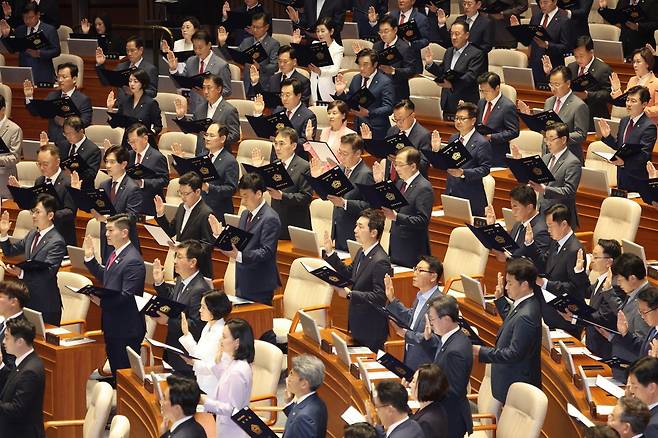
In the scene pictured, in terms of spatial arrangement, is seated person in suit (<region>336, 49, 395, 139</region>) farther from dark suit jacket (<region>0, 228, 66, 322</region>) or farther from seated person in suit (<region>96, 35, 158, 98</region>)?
dark suit jacket (<region>0, 228, 66, 322</region>)

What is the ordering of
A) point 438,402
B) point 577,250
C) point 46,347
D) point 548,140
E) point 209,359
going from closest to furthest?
point 438,402 < point 209,359 < point 577,250 < point 46,347 < point 548,140

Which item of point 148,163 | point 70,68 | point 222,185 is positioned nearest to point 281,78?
point 70,68

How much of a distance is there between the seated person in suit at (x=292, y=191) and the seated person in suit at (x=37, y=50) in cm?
428

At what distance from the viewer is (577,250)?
873 cm

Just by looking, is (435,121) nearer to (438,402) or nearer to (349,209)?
(349,209)

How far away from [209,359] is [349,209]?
287 cm

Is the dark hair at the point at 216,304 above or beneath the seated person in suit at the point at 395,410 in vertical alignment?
beneath

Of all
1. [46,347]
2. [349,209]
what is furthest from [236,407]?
[349,209]

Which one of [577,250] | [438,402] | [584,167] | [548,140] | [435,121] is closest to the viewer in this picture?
[438,402]

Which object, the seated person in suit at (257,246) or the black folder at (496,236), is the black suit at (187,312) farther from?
the black folder at (496,236)

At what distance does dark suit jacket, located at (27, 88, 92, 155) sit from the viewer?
12.5m

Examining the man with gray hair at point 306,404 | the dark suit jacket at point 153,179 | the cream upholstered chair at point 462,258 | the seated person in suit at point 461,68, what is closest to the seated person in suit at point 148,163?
the dark suit jacket at point 153,179

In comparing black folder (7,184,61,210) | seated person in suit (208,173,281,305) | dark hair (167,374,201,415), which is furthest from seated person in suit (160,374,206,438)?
black folder (7,184,61,210)

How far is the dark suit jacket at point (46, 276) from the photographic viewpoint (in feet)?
32.0
